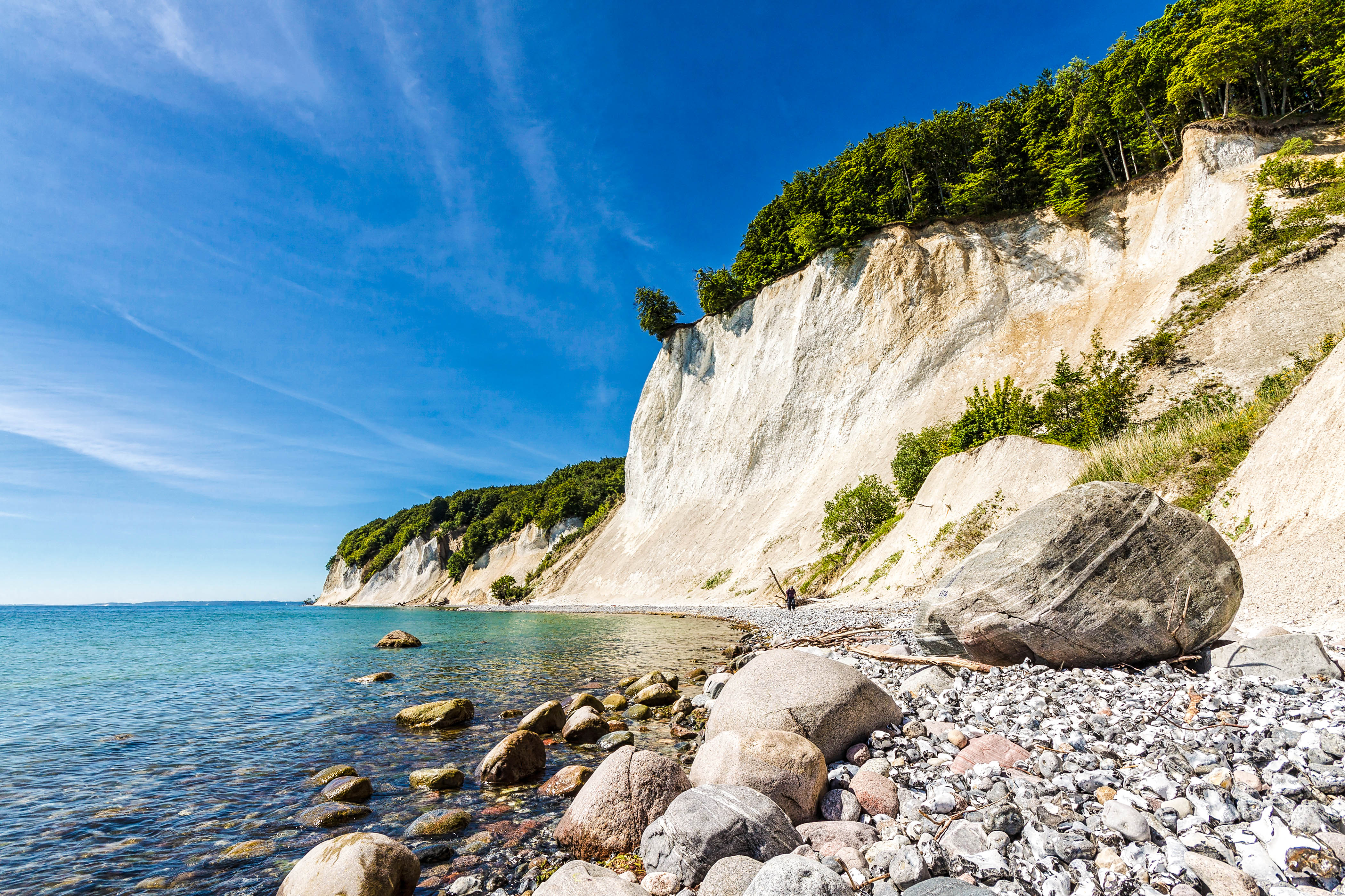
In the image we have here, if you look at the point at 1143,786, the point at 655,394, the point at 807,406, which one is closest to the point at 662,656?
the point at 1143,786

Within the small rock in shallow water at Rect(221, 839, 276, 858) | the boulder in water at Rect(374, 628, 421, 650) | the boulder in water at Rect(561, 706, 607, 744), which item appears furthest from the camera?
the boulder in water at Rect(374, 628, 421, 650)

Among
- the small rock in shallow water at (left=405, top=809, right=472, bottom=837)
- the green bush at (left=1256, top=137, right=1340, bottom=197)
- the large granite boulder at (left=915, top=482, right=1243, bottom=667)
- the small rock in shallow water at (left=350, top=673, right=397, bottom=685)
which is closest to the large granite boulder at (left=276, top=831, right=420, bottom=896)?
the small rock in shallow water at (left=405, top=809, right=472, bottom=837)

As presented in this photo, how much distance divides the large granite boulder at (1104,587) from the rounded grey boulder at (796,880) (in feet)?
16.3

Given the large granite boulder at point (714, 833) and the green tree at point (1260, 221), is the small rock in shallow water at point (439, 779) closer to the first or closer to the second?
the large granite boulder at point (714, 833)

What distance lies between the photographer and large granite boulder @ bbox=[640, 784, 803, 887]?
4.59 metres

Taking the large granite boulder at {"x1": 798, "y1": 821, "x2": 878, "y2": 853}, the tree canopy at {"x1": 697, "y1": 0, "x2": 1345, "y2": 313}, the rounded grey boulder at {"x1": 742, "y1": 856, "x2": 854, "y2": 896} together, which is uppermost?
the tree canopy at {"x1": 697, "y1": 0, "x2": 1345, "y2": 313}

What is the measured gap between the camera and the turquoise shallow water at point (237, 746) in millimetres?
6211

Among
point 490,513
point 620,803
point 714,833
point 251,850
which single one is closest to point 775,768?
point 714,833

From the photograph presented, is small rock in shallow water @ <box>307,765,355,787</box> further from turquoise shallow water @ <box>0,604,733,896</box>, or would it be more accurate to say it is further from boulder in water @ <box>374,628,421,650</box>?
boulder in water @ <box>374,628,421,650</box>

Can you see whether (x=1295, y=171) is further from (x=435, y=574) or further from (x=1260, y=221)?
(x=435, y=574)

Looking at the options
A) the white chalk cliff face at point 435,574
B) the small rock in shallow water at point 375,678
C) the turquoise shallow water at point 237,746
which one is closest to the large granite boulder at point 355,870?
the turquoise shallow water at point 237,746

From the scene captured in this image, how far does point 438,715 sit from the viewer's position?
10898 mm

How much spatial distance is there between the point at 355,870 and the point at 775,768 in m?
3.77

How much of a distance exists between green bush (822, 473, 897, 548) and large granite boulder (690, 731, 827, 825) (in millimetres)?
26756
